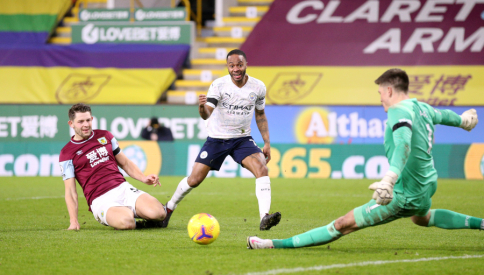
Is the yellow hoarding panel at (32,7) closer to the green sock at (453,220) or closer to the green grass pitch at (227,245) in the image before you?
the green grass pitch at (227,245)

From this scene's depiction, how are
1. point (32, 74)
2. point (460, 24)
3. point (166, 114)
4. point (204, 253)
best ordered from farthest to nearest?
point (32, 74) → point (460, 24) → point (166, 114) → point (204, 253)

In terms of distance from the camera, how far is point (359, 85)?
18109 millimetres

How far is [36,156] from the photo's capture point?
1650cm

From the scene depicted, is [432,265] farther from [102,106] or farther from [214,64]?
[214,64]

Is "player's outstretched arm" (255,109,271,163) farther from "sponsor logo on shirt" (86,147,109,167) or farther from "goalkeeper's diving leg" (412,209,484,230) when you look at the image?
"goalkeeper's diving leg" (412,209,484,230)

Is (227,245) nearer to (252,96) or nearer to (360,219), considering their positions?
(360,219)

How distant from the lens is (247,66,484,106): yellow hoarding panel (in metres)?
17.6

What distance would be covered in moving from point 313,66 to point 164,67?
15.6ft

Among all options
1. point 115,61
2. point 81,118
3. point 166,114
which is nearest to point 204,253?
point 81,118

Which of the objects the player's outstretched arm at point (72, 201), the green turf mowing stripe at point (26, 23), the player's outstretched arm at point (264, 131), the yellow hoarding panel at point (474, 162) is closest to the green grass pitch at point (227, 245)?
the player's outstretched arm at point (72, 201)

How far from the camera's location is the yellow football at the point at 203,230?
573cm

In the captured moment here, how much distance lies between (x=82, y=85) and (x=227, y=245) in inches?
580

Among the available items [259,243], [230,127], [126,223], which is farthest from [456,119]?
[126,223]

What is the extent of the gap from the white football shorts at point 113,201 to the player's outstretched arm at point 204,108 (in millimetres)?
1184
